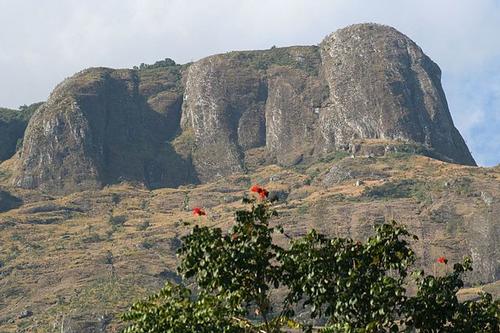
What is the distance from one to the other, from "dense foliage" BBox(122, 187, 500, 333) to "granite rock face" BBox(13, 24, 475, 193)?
525ft

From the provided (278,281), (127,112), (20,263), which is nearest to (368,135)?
(127,112)

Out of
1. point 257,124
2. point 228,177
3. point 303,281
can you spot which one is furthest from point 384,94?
point 303,281

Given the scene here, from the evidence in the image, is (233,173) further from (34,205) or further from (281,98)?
(34,205)

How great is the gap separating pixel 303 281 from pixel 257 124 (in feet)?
581

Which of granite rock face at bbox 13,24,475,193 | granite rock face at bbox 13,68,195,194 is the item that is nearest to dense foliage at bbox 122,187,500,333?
granite rock face at bbox 13,68,195,194

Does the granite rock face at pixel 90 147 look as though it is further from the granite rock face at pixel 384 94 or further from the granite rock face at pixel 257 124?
the granite rock face at pixel 384 94

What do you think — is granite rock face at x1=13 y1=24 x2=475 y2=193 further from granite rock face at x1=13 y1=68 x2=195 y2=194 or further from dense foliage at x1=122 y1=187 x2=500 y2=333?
dense foliage at x1=122 y1=187 x2=500 y2=333

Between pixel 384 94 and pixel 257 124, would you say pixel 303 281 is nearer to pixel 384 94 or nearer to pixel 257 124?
pixel 384 94

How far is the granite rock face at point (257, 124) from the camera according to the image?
18100 centimetres

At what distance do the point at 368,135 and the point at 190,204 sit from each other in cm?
3635

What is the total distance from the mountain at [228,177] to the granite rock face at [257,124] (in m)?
0.28

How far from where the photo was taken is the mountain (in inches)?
5049

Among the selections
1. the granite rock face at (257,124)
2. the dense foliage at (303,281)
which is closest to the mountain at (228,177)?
the granite rock face at (257,124)

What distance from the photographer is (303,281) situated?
19.1m
